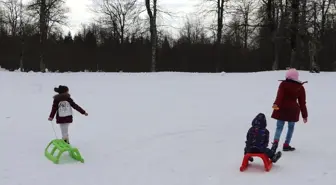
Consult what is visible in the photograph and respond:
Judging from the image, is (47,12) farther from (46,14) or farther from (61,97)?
(61,97)

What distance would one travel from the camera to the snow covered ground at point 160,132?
7148 mm

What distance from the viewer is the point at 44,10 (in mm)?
33281

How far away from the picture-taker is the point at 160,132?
10.9 meters

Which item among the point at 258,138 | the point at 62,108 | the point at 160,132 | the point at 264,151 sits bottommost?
the point at 160,132

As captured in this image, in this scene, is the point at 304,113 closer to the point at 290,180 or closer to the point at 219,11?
the point at 290,180

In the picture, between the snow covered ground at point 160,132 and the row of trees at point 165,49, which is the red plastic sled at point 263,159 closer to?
the snow covered ground at point 160,132

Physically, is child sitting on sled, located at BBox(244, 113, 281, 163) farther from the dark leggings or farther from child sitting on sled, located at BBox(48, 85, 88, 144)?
child sitting on sled, located at BBox(48, 85, 88, 144)

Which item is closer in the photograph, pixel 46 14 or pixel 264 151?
pixel 264 151

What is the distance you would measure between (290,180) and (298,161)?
1201mm

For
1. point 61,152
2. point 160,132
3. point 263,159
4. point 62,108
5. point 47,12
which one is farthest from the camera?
point 47,12

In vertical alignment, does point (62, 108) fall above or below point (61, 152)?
above

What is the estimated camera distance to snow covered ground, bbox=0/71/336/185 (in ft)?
23.5

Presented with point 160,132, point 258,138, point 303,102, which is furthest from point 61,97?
point 303,102

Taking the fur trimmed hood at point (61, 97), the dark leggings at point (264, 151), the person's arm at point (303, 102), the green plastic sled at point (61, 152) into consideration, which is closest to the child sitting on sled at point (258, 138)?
the dark leggings at point (264, 151)
